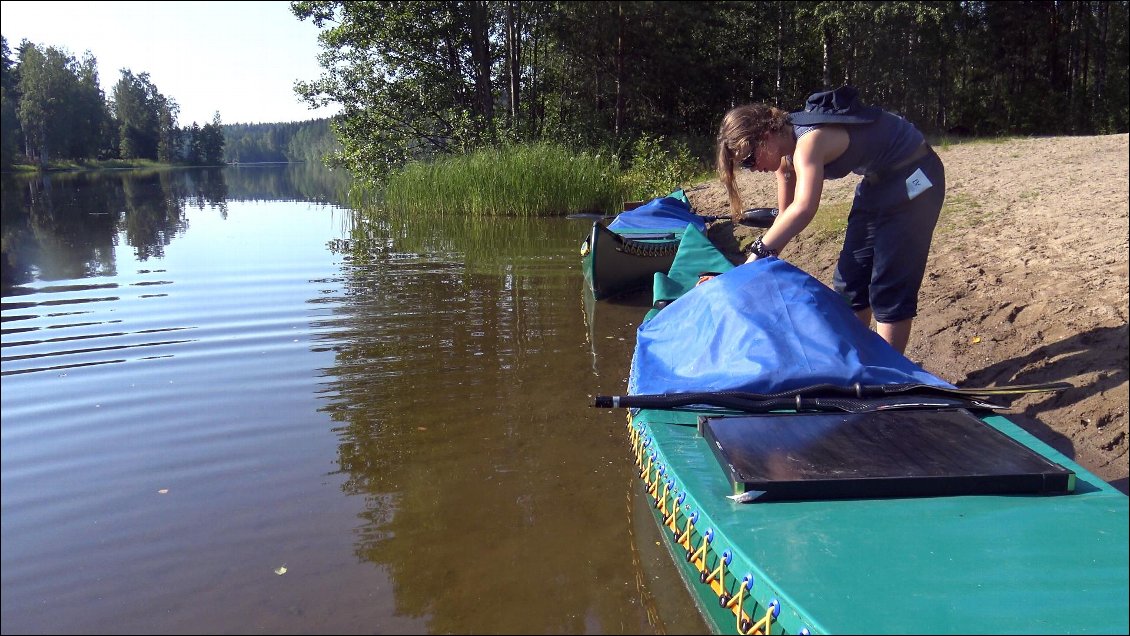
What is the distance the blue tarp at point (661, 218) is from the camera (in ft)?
30.9

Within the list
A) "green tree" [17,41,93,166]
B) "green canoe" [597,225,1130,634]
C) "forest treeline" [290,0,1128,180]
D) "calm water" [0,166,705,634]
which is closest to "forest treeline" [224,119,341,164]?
"green tree" [17,41,93,166]

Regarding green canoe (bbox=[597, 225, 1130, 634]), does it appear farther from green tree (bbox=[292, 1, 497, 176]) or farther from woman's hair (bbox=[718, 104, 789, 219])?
green tree (bbox=[292, 1, 497, 176])

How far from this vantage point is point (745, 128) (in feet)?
13.2

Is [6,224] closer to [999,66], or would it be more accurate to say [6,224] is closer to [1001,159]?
[1001,159]

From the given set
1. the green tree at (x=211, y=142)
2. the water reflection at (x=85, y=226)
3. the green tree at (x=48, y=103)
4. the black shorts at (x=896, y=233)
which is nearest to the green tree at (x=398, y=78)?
the water reflection at (x=85, y=226)

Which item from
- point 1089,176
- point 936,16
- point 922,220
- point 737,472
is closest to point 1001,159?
point 1089,176

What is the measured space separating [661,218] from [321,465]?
6.26m

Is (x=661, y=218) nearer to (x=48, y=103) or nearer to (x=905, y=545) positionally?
(x=905, y=545)

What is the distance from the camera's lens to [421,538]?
3682 mm

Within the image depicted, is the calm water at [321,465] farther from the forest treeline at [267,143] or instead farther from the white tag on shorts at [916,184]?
the forest treeline at [267,143]

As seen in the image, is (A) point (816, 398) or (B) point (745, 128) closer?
(A) point (816, 398)

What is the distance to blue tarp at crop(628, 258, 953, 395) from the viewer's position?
3.81 metres

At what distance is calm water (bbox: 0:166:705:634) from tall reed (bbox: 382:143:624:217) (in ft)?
25.3

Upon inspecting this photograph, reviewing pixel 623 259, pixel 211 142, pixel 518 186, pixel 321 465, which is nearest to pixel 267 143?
pixel 211 142
